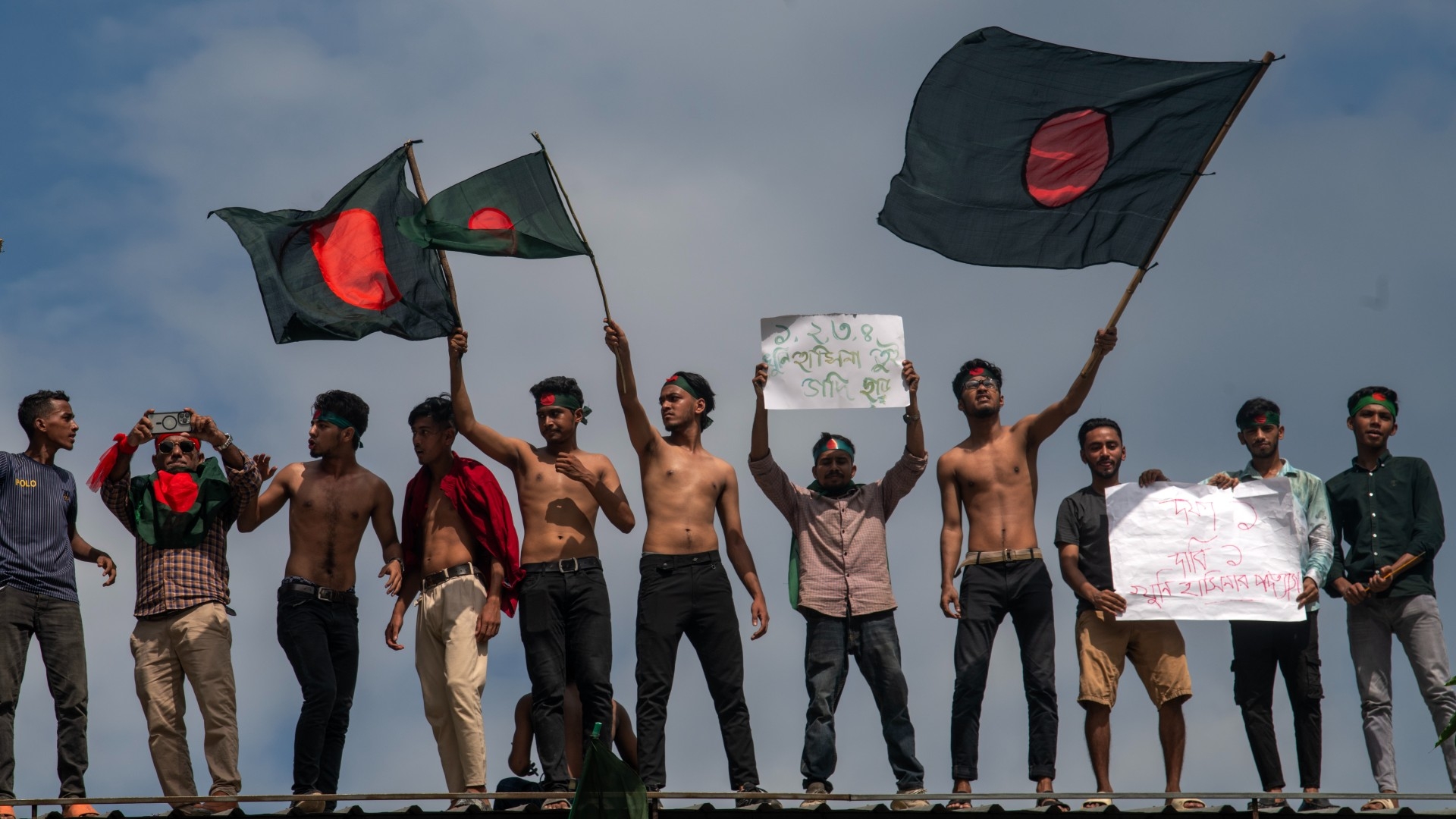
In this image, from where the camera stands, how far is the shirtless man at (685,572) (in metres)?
12.3

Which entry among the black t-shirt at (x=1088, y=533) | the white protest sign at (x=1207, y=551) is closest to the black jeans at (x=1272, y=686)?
the white protest sign at (x=1207, y=551)

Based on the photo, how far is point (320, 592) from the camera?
503 inches

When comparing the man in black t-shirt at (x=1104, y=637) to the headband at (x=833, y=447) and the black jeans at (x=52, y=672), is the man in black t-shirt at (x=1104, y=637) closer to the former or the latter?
the headband at (x=833, y=447)

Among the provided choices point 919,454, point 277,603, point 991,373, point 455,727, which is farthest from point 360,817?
point 991,373

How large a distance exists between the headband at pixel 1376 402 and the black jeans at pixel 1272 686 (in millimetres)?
1641

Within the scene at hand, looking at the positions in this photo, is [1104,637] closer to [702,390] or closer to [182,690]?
[702,390]

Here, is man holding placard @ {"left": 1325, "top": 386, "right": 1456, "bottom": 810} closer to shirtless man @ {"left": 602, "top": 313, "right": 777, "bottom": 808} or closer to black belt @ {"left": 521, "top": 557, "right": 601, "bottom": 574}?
shirtless man @ {"left": 602, "top": 313, "right": 777, "bottom": 808}

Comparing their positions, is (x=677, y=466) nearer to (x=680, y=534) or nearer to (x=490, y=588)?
(x=680, y=534)

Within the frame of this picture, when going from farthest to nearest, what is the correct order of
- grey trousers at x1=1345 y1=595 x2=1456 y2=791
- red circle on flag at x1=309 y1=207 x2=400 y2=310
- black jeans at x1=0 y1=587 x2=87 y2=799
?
red circle on flag at x1=309 y1=207 x2=400 y2=310, grey trousers at x1=1345 y1=595 x2=1456 y2=791, black jeans at x1=0 y1=587 x2=87 y2=799

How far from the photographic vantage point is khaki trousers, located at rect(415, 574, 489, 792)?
40.7 ft

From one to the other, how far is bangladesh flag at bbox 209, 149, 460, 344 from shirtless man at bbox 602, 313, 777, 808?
1.75 meters

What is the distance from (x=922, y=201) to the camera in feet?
43.6

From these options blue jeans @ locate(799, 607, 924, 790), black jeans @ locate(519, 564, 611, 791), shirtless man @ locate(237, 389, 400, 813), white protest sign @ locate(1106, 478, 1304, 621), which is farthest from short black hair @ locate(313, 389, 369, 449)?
white protest sign @ locate(1106, 478, 1304, 621)

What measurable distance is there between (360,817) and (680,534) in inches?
117
